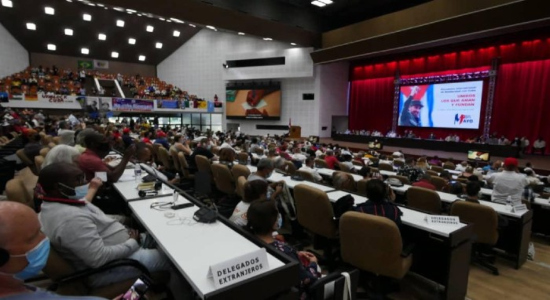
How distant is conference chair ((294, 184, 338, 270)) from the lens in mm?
2994

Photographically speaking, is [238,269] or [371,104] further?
[371,104]

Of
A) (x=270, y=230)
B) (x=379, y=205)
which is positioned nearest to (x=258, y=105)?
(x=379, y=205)

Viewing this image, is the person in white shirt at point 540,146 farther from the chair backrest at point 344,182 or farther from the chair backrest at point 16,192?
the chair backrest at point 16,192

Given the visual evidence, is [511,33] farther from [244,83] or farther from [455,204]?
[244,83]

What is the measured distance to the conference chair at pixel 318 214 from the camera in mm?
2994

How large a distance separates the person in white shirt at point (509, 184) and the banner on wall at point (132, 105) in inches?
673

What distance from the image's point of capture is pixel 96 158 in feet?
11.2

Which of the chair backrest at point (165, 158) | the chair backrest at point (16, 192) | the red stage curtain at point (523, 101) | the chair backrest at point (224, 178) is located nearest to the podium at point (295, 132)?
the red stage curtain at point (523, 101)

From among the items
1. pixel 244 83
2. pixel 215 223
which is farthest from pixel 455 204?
pixel 244 83

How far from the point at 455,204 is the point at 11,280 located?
12.5 ft

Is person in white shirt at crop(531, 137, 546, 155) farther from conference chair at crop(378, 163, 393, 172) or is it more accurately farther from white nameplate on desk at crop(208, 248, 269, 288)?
white nameplate on desk at crop(208, 248, 269, 288)

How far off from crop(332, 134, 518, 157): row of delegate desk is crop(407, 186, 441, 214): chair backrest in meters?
9.06

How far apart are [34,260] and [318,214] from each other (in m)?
2.39

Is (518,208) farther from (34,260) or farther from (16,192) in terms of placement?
(16,192)
